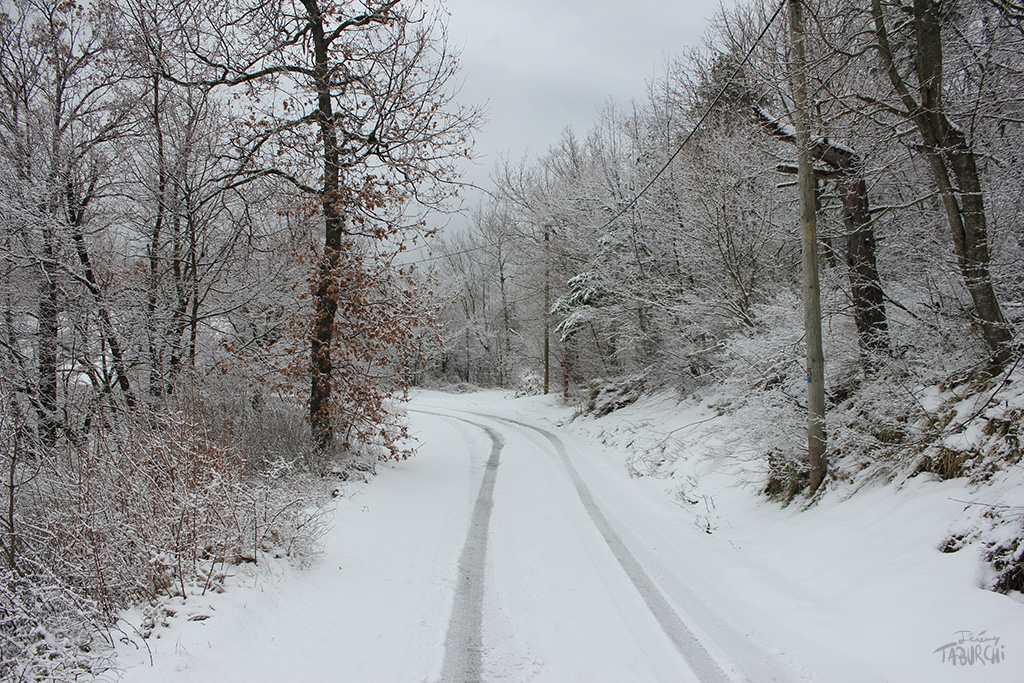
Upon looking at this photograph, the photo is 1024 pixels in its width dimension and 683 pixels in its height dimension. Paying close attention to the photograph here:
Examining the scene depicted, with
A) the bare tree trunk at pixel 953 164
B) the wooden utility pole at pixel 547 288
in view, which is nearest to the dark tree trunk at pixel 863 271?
the bare tree trunk at pixel 953 164

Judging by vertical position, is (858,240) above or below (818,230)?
below

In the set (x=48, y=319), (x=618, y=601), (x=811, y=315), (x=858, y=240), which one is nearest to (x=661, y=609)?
(x=618, y=601)

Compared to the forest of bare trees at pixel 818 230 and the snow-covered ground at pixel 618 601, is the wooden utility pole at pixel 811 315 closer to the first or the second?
the forest of bare trees at pixel 818 230

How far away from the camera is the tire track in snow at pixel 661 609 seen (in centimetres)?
392

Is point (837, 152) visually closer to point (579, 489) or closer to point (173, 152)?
point (579, 489)

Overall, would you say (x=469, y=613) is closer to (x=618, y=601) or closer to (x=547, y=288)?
(x=618, y=601)

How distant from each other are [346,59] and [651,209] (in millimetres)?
10354

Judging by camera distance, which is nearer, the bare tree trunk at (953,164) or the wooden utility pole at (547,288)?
the bare tree trunk at (953,164)

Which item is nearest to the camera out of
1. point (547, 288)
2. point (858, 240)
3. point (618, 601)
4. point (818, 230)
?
point (618, 601)

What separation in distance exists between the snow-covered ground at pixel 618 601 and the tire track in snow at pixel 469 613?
0.08 feet

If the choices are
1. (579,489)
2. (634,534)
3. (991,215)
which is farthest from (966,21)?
(579,489)

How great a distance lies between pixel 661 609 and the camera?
16.2ft

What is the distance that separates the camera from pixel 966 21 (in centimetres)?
730

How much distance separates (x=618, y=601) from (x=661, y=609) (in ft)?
1.34
